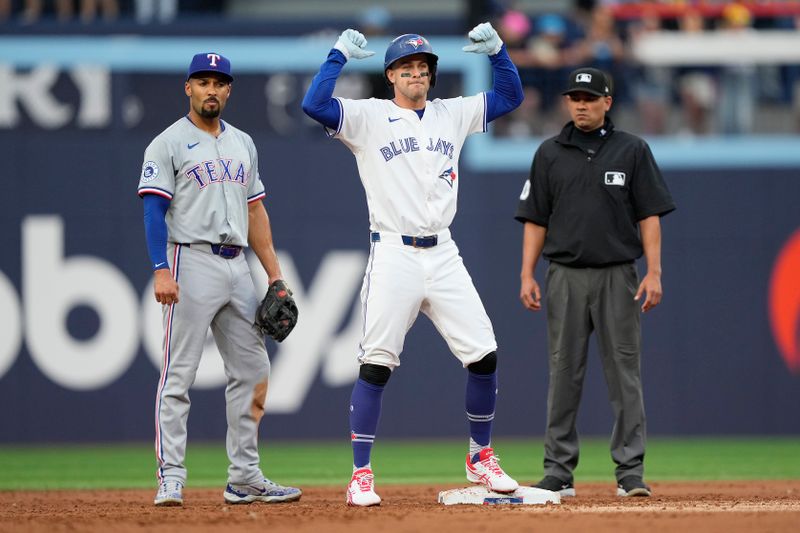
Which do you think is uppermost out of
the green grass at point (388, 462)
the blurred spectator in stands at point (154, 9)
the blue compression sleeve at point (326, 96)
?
the blurred spectator in stands at point (154, 9)

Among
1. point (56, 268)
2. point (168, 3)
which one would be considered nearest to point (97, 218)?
point (56, 268)

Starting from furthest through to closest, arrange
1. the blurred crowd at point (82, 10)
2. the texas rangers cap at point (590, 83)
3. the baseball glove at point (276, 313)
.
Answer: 1. the blurred crowd at point (82, 10)
2. the texas rangers cap at point (590, 83)
3. the baseball glove at point (276, 313)

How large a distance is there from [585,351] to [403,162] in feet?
5.11

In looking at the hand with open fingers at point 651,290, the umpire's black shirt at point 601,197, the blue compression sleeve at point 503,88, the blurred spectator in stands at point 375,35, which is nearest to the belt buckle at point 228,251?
the blue compression sleeve at point 503,88

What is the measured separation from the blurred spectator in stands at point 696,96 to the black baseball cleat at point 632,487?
18.6 ft

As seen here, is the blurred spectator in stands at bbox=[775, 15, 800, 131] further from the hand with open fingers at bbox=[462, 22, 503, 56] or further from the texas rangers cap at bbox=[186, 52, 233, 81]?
the texas rangers cap at bbox=[186, 52, 233, 81]

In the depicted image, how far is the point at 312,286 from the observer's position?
1101cm

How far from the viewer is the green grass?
8.34 m

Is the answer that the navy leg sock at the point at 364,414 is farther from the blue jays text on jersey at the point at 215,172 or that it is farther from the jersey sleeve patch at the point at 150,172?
the jersey sleeve patch at the point at 150,172

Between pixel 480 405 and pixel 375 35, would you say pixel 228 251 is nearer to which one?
pixel 480 405

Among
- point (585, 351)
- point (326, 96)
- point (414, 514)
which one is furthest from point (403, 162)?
point (414, 514)

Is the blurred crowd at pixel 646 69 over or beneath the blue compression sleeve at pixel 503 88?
over

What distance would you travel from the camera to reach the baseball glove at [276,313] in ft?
21.4

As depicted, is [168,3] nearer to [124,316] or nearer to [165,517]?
[124,316]
